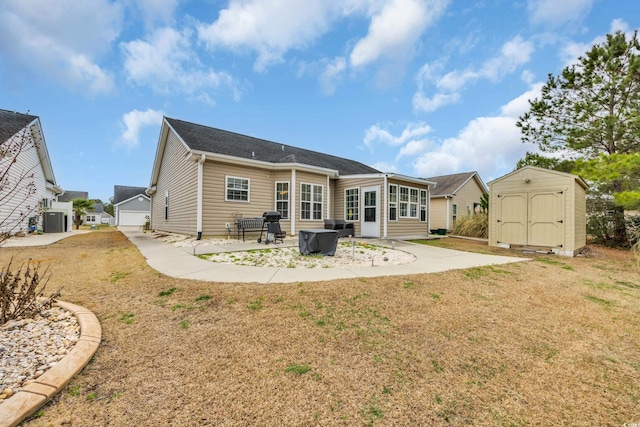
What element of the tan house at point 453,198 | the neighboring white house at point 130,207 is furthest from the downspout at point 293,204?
the neighboring white house at point 130,207

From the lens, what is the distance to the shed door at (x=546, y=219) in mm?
8789

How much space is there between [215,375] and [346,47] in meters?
14.7

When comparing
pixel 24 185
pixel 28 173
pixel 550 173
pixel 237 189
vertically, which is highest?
pixel 28 173

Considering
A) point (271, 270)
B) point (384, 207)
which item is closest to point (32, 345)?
point (271, 270)

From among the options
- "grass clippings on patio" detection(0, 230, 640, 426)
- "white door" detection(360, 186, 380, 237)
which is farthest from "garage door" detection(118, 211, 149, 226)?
"grass clippings on patio" detection(0, 230, 640, 426)

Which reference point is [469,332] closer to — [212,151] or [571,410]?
[571,410]

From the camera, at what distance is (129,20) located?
9297 mm

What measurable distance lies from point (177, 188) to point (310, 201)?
6.61 m

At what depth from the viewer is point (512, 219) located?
989cm

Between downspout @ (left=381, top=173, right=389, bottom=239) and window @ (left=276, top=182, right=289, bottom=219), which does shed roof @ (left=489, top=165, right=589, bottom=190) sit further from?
window @ (left=276, top=182, right=289, bottom=219)

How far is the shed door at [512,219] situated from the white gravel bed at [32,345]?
39.8 feet

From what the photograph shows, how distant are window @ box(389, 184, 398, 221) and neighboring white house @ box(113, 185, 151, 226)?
3339 cm

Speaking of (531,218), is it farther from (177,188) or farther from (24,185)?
(24,185)

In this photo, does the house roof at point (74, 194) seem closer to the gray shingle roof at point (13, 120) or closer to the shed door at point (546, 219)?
the gray shingle roof at point (13, 120)
